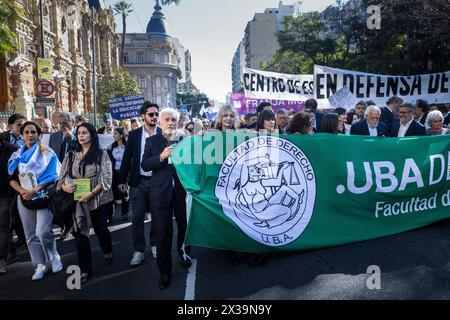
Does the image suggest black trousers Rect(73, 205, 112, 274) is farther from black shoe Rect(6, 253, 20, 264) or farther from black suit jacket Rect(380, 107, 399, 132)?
black suit jacket Rect(380, 107, 399, 132)

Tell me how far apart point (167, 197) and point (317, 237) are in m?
1.82

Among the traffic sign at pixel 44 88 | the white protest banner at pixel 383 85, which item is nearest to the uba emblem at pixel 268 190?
the white protest banner at pixel 383 85

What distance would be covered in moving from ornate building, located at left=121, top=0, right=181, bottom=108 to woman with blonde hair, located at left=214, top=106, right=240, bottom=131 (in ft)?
311

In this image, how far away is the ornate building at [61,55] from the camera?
21.0m

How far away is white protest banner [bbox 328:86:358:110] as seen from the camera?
995 centimetres

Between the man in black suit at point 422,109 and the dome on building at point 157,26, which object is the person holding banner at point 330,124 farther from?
the dome on building at point 157,26

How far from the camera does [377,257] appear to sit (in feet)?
14.1

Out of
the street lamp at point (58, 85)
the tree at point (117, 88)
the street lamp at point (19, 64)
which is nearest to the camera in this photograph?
the street lamp at point (19, 64)

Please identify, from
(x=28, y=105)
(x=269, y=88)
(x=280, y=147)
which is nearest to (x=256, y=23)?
(x=28, y=105)

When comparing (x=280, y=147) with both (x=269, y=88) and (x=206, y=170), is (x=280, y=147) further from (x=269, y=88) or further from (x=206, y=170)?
(x=269, y=88)

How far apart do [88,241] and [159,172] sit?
1.20 m

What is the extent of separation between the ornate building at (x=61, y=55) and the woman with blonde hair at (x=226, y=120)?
13.8 m

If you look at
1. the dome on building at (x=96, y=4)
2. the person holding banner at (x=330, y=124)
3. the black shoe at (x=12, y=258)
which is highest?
the dome on building at (x=96, y=4)
